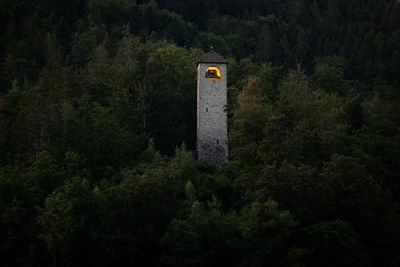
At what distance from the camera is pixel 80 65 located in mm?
67438

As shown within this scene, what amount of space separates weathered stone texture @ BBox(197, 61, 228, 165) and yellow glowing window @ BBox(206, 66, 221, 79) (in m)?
0.68

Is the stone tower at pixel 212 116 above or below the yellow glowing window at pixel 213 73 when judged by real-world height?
below

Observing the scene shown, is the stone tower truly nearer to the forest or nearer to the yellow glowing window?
the yellow glowing window

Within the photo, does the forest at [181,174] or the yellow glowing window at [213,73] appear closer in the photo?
the forest at [181,174]

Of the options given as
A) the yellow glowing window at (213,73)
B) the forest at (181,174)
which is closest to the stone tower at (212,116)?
the yellow glowing window at (213,73)

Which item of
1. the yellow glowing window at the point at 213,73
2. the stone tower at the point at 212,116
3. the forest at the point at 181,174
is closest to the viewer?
the forest at the point at 181,174

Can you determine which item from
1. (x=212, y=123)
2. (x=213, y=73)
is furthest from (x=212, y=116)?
(x=213, y=73)

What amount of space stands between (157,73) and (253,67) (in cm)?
1302

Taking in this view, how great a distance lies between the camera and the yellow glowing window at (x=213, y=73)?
45719 mm

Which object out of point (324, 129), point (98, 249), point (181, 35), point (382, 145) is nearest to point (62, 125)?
point (98, 249)

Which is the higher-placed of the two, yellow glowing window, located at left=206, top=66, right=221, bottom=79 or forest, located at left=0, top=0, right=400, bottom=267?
yellow glowing window, located at left=206, top=66, right=221, bottom=79

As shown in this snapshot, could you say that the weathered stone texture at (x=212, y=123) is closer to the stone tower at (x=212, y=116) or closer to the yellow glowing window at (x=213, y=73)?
the stone tower at (x=212, y=116)

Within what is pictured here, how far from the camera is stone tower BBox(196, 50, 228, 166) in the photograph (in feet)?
146

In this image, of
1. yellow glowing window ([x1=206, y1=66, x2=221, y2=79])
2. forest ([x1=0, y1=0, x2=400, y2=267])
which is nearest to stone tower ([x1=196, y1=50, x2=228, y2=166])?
yellow glowing window ([x1=206, y1=66, x2=221, y2=79])
